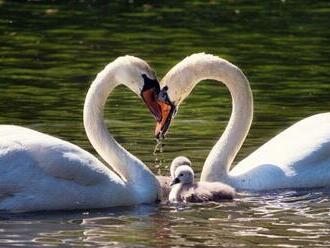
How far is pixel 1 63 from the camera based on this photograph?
25.5 meters

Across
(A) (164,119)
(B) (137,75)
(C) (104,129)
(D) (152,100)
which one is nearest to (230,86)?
(A) (164,119)

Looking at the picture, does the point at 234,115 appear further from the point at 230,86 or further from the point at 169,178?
the point at 169,178

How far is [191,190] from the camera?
49.3 ft

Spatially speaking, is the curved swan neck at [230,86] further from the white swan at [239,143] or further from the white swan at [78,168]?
the white swan at [78,168]

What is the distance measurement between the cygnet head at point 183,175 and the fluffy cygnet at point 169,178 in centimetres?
14

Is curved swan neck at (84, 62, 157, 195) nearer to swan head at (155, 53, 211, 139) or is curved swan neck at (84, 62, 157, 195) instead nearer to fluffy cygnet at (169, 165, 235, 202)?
fluffy cygnet at (169, 165, 235, 202)

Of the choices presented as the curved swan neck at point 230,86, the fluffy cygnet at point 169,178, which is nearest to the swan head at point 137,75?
the curved swan neck at point 230,86

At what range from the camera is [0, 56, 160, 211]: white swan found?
46.3 feet

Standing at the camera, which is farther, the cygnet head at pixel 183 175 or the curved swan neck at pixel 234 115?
the curved swan neck at pixel 234 115

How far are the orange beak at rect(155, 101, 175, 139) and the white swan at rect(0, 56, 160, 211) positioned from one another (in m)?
0.35

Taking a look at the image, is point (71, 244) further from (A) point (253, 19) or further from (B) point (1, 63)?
(A) point (253, 19)

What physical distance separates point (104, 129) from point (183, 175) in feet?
3.15

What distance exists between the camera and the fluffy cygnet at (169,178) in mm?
15242

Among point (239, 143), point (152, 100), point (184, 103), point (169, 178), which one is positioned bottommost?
point (169, 178)
